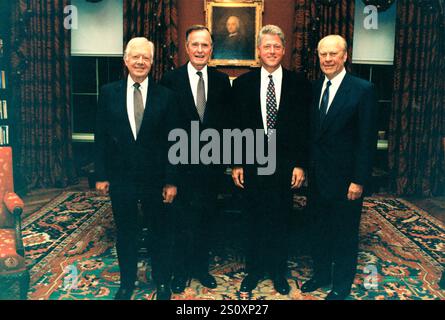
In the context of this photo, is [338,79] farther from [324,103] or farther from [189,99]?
[189,99]

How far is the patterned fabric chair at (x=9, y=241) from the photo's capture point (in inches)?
117

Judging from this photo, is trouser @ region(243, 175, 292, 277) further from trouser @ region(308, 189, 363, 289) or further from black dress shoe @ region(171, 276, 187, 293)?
black dress shoe @ region(171, 276, 187, 293)

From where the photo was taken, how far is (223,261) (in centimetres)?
398

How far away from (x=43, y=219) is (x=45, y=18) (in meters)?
2.94

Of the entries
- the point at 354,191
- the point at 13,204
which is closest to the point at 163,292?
the point at 13,204

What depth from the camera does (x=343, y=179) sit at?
10.3ft

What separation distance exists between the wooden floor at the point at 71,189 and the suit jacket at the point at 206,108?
295cm

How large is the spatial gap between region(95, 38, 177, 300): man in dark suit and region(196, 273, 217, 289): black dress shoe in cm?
59

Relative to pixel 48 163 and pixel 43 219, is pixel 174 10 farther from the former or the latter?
pixel 43 219

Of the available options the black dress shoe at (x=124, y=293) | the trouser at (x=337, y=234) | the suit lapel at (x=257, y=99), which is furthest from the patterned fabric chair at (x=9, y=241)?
the trouser at (x=337, y=234)

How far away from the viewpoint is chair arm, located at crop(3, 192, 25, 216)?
322 centimetres

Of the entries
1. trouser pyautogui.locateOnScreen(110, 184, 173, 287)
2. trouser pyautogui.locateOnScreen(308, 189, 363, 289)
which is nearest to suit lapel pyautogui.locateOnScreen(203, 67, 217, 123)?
trouser pyautogui.locateOnScreen(110, 184, 173, 287)

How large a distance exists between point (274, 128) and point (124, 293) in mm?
1519

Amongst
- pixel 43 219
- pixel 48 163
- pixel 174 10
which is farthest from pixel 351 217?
pixel 48 163
